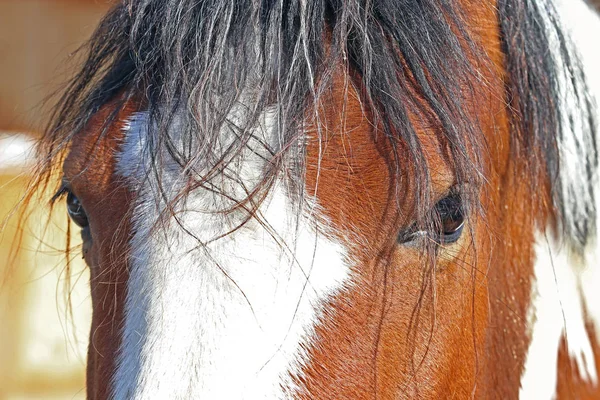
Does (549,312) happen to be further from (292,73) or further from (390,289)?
(292,73)

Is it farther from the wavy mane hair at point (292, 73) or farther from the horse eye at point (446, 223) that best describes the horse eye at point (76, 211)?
the horse eye at point (446, 223)

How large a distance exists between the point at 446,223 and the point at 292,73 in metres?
0.36

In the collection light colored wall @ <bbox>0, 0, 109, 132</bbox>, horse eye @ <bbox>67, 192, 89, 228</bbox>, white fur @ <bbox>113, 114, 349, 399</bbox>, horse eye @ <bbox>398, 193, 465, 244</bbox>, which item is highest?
light colored wall @ <bbox>0, 0, 109, 132</bbox>

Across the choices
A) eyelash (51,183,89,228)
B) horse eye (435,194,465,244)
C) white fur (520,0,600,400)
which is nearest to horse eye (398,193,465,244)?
horse eye (435,194,465,244)

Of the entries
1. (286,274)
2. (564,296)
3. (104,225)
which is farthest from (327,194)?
(564,296)

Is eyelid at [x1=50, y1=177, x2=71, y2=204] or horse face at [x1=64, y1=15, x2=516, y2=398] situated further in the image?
eyelid at [x1=50, y1=177, x2=71, y2=204]

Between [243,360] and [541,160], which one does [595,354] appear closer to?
[541,160]

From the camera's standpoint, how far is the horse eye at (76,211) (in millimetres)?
1397

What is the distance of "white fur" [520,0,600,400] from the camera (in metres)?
1.48

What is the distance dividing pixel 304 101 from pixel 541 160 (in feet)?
1.91

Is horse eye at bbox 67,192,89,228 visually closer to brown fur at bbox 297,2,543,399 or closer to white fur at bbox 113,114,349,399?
white fur at bbox 113,114,349,399

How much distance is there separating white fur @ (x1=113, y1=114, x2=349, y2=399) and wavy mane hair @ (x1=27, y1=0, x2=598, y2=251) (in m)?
0.07

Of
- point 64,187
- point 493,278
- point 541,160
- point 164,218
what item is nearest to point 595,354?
point 493,278

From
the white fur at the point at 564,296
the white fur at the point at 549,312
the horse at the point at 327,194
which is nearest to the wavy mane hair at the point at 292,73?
the horse at the point at 327,194
